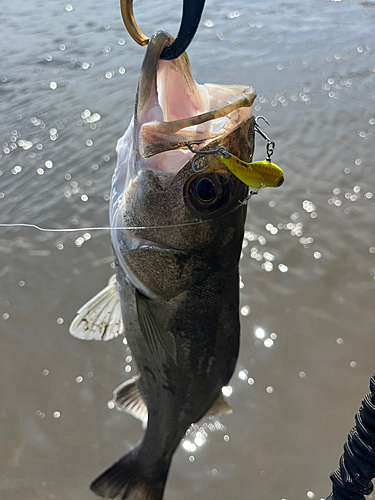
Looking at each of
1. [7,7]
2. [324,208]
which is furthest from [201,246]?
[7,7]

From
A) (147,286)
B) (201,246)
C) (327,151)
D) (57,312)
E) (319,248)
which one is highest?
(201,246)

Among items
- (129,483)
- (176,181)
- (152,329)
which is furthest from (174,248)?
(129,483)

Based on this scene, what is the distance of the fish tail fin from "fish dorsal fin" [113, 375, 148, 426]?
0.23 meters

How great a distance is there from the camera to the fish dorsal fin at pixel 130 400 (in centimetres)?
224

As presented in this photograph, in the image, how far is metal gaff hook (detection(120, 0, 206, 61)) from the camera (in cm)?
104

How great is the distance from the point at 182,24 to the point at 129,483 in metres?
2.23

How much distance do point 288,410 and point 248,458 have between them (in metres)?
A: 0.50

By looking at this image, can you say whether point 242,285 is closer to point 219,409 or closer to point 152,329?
point 219,409

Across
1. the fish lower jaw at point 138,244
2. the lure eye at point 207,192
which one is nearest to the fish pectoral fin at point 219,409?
the fish lower jaw at point 138,244

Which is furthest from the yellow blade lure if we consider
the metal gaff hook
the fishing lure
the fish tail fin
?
the fish tail fin

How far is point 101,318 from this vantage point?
2027 mm

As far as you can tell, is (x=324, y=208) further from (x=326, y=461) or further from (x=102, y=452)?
(x=102, y=452)

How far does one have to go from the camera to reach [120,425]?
304 cm

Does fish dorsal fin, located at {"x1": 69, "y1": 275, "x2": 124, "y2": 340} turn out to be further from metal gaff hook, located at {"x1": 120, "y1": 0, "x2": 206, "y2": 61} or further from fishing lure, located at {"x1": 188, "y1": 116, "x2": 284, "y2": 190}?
metal gaff hook, located at {"x1": 120, "y1": 0, "x2": 206, "y2": 61}
